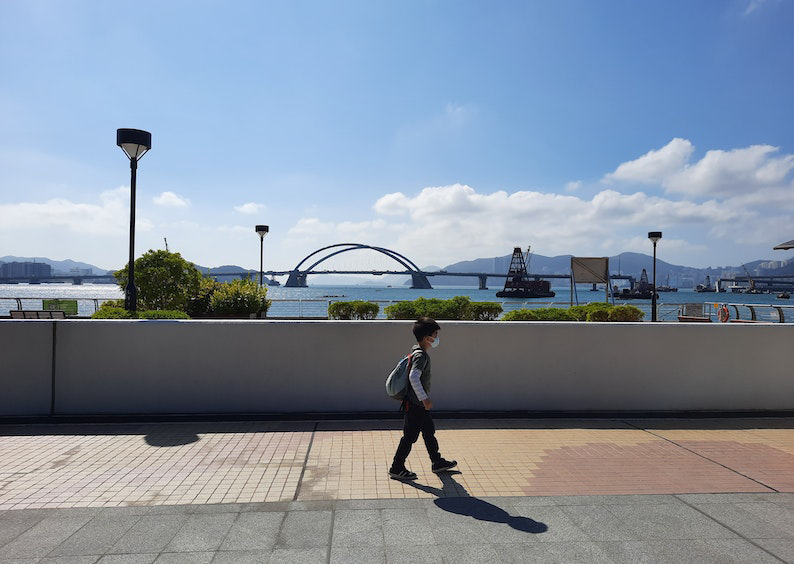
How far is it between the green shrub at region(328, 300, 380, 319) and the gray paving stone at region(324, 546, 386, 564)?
33.3ft

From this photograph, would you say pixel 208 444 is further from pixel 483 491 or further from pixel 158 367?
pixel 483 491

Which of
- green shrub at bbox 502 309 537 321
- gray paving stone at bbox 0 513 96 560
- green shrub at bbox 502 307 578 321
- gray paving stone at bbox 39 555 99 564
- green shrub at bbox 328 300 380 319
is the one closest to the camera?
gray paving stone at bbox 39 555 99 564

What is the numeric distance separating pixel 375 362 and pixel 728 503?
4080mm

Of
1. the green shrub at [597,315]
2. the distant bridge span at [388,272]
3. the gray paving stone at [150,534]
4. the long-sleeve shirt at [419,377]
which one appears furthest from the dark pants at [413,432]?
the distant bridge span at [388,272]

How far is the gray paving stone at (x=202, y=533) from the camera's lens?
338 cm

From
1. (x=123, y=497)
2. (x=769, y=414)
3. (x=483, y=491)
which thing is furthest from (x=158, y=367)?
(x=769, y=414)

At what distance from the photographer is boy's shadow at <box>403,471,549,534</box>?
12.4ft

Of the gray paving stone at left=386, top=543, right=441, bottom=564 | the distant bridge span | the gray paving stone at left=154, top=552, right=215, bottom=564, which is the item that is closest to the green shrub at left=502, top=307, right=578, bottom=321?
the gray paving stone at left=386, top=543, right=441, bottom=564

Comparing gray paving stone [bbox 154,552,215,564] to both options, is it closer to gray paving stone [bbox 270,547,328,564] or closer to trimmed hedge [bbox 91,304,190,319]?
gray paving stone [bbox 270,547,328,564]

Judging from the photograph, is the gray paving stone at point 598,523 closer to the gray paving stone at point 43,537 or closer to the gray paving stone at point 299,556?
the gray paving stone at point 299,556

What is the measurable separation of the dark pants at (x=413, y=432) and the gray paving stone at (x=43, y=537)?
8.08ft

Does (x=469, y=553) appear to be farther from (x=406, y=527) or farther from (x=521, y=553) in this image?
(x=406, y=527)

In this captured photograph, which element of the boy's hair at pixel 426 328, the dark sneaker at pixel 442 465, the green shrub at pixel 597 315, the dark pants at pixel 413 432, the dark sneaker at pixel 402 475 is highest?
the boy's hair at pixel 426 328

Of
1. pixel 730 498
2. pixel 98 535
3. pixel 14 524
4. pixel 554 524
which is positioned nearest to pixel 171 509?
pixel 98 535
